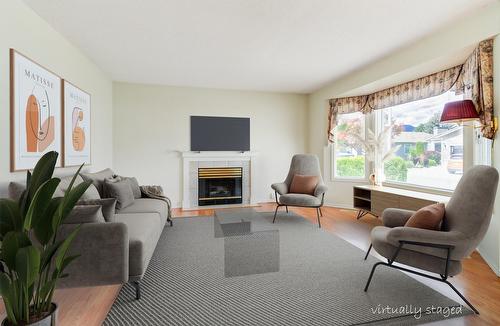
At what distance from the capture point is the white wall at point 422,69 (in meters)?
2.39

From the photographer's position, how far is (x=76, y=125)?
3209 mm

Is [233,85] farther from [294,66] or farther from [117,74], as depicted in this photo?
[117,74]

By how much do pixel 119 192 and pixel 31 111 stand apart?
113 centimetres

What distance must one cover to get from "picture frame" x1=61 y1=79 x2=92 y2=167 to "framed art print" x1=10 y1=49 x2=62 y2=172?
0.17 m

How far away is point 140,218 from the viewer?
251 cm

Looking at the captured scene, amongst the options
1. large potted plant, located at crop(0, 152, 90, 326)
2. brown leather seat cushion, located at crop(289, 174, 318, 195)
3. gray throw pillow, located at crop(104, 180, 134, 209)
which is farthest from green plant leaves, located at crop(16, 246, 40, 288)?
brown leather seat cushion, located at crop(289, 174, 318, 195)

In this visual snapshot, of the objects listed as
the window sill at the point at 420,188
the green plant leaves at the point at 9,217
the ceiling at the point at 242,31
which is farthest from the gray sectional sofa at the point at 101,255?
the window sill at the point at 420,188

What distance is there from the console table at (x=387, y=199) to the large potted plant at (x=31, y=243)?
350cm

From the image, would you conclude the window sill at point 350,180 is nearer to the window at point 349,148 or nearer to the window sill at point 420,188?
the window at point 349,148

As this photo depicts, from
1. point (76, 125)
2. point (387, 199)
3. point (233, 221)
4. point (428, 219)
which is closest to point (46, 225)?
point (76, 125)

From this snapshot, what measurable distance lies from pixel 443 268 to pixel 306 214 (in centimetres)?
281

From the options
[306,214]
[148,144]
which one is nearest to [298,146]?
[306,214]

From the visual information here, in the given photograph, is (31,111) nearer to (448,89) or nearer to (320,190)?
(320,190)

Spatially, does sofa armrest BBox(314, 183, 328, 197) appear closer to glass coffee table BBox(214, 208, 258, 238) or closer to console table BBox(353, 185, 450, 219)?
console table BBox(353, 185, 450, 219)
